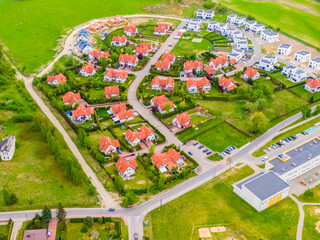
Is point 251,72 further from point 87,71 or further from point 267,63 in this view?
point 87,71

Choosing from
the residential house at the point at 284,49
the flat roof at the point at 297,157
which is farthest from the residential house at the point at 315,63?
the flat roof at the point at 297,157

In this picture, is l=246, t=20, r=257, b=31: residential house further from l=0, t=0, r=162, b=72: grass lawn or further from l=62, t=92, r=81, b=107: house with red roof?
l=62, t=92, r=81, b=107: house with red roof

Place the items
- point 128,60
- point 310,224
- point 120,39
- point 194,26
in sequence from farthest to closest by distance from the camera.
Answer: point 194,26
point 120,39
point 128,60
point 310,224

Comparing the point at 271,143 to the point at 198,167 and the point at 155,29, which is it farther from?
the point at 155,29

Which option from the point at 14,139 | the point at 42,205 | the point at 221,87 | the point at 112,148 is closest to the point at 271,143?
the point at 221,87

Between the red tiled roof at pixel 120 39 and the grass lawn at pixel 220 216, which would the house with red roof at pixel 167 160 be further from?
the red tiled roof at pixel 120 39

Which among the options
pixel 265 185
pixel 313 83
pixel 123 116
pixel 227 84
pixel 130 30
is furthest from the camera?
pixel 130 30

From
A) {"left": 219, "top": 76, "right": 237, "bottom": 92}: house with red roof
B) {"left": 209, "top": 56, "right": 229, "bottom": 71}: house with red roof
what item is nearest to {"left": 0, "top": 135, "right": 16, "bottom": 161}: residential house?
{"left": 219, "top": 76, "right": 237, "bottom": 92}: house with red roof

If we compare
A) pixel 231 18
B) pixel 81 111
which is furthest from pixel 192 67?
pixel 231 18
